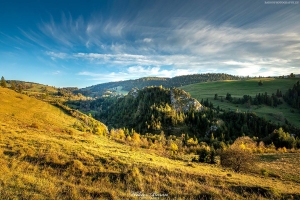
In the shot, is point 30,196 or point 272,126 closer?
point 30,196

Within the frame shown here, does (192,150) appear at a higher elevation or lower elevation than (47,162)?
lower

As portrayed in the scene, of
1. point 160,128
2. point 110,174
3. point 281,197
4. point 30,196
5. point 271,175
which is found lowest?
point 160,128

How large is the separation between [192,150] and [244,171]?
168ft

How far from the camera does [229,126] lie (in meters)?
151

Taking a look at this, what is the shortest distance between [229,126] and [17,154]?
157952 millimetres

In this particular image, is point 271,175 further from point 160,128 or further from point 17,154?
point 160,128

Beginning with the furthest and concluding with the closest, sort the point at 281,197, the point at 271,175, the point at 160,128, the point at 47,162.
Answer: the point at 160,128 → the point at 271,175 → the point at 47,162 → the point at 281,197

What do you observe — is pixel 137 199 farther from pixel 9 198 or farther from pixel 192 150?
pixel 192 150

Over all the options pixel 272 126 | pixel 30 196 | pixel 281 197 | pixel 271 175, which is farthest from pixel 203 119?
→ pixel 30 196

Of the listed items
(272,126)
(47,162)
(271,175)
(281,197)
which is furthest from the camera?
(272,126)

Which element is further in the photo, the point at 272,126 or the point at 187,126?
the point at 187,126

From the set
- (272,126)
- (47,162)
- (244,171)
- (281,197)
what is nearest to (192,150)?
(244,171)

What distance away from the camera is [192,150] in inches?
3275

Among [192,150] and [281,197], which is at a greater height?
[281,197]
